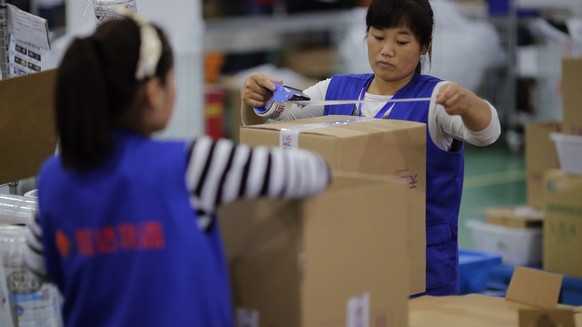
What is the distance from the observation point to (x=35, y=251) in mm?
1900

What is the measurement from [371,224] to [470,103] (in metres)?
0.53

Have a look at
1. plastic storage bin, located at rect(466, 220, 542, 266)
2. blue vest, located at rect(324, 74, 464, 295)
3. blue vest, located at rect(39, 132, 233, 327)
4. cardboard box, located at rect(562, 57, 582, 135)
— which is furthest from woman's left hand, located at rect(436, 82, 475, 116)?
plastic storage bin, located at rect(466, 220, 542, 266)

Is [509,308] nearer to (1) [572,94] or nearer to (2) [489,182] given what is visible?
(1) [572,94]

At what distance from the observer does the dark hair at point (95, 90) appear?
1.66 metres

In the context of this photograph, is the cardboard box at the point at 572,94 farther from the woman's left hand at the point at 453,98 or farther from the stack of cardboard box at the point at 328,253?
the stack of cardboard box at the point at 328,253

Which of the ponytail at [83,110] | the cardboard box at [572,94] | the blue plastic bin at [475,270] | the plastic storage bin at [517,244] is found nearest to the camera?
the ponytail at [83,110]

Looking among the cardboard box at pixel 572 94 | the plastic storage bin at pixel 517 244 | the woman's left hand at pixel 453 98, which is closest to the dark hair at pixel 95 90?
the woman's left hand at pixel 453 98

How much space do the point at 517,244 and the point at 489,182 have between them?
96.7 inches

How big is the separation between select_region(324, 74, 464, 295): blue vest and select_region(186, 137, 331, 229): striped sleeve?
0.84 meters

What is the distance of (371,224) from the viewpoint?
1896 mm

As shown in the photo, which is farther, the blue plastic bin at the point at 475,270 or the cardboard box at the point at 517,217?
the cardboard box at the point at 517,217

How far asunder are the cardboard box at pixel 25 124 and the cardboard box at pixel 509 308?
1218mm

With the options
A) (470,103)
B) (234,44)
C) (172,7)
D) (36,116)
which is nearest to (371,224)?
(470,103)

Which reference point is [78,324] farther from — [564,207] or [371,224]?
[564,207]
